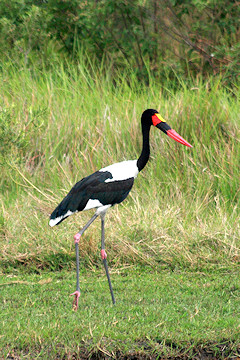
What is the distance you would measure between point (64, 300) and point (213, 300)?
1171mm

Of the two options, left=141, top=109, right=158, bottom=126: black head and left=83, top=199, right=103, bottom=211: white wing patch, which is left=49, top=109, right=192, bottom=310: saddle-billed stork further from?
left=141, top=109, right=158, bottom=126: black head

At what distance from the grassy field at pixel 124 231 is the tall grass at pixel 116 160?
0.02m

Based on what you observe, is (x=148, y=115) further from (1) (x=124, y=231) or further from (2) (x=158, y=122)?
(1) (x=124, y=231)

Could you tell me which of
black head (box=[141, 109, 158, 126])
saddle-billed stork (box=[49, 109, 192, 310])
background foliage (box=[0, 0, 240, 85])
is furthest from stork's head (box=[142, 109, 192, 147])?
background foliage (box=[0, 0, 240, 85])

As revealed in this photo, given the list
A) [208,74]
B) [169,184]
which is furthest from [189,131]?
[208,74]

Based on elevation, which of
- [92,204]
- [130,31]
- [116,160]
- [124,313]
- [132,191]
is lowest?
[132,191]

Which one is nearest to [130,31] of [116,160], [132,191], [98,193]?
[116,160]

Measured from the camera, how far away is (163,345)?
3.92 metres

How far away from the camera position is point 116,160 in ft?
25.7

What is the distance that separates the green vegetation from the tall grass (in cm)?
2

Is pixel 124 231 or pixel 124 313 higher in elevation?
pixel 124 313

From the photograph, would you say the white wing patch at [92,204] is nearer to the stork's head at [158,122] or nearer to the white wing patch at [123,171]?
the white wing patch at [123,171]

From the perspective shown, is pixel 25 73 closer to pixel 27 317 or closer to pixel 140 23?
pixel 140 23

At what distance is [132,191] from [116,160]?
2.17 ft
